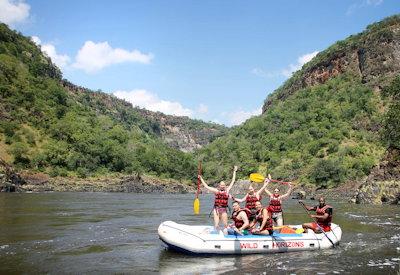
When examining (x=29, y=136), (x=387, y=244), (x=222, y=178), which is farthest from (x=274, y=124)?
(x=387, y=244)

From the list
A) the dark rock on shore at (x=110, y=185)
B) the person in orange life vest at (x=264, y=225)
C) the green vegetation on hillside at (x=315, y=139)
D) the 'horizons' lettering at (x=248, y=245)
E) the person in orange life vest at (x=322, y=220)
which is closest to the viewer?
the 'horizons' lettering at (x=248, y=245)

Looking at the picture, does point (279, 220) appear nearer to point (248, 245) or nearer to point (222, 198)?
point (248, 245)

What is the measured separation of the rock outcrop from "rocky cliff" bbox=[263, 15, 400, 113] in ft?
152

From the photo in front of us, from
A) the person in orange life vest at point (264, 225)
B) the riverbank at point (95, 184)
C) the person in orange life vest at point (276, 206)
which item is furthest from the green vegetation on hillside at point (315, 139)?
the person in orange life vest at point (264, 225)

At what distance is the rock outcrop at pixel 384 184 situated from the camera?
42281mm

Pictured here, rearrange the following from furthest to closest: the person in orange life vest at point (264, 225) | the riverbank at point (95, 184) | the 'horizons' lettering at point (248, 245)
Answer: the riverbank at point (95, 184) → the person in orange life vest at point (264, 225) → the 'horizons' lettering at point (248, 245)

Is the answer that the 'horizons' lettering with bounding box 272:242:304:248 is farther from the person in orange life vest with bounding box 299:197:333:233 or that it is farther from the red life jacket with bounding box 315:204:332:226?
the red life jacket with bounding box 315:204:332:226

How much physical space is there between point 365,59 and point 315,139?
2246 cm

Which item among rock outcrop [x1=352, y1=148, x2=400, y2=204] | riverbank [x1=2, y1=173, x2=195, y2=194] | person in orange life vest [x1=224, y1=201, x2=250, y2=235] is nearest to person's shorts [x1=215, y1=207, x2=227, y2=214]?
person in orange life vest [x1=224, y1=201, x2=250, y2=235]

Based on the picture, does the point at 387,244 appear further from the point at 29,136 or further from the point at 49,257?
the point at 29,136

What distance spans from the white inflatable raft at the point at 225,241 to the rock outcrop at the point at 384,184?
28.6 metres

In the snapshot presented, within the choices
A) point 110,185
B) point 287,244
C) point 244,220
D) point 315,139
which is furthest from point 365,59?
point 244,220

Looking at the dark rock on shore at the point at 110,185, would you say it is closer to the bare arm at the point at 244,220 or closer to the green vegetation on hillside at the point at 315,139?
the green vegetation on hillside at the point at 315,139

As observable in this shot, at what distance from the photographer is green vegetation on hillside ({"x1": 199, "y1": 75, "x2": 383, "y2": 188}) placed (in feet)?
241
